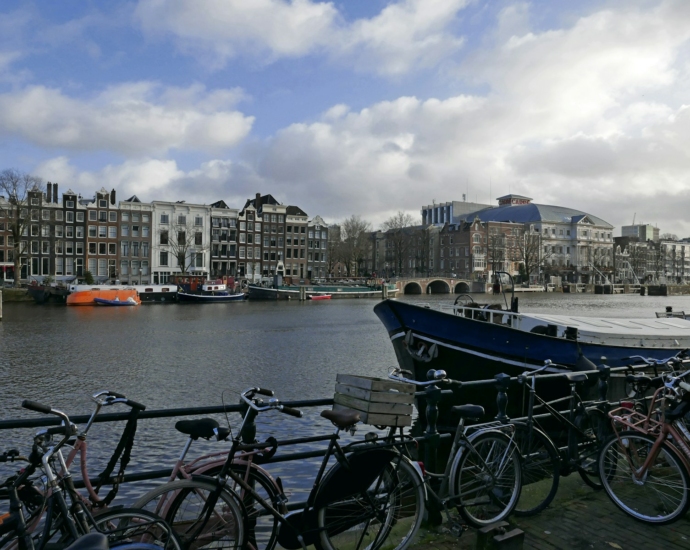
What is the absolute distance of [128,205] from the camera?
84062mm

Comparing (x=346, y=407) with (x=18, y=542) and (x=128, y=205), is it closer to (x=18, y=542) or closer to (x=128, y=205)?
(x=18, y=542)

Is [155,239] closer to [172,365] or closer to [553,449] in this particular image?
[172,365]

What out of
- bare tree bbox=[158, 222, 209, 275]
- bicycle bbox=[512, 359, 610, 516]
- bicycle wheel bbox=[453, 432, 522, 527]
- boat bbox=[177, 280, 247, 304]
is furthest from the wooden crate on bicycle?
bare tree bbox=[158, 222, 209, 275]

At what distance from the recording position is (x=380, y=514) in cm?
464

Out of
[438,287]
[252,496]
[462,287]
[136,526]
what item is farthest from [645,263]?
[136,526]

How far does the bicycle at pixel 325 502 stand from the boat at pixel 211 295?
65.2 meters

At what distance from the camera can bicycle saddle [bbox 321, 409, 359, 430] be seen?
14.8 ft

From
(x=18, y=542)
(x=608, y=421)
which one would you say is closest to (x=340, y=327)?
(x=608, y=421)

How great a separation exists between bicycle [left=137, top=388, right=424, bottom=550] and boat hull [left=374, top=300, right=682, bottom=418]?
8402mm

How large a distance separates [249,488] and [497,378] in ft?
8.54

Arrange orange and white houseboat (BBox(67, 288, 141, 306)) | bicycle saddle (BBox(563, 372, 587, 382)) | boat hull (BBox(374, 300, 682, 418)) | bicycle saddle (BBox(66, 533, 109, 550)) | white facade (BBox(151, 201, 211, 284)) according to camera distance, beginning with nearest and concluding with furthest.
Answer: bicycle saddle (BBox(66, 533, 109, 550)) < bicycle saddle (BBox(563, 372, 587, 382)) < boat hull (BBox(374, 300, 682, 418)) < orange and white houseboat (BBox(67, 288, 141, 306)) < white facade (BBox(151, 201, 211, 284))

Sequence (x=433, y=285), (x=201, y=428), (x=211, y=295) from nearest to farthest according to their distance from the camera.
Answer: (x=201, y=428)
(x=211, y=295)
(x=433, y=285)

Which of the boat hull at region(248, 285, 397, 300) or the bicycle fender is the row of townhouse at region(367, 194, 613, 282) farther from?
the bicycle fender

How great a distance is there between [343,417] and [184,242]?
85233mm
